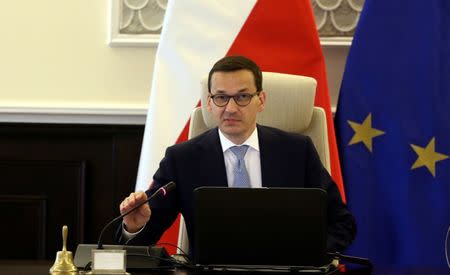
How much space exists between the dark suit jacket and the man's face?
0.10m

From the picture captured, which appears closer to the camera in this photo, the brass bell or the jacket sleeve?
the brass bell

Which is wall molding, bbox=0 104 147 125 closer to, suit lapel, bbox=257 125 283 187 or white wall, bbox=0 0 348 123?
white wall, bbox=0 0 348 123

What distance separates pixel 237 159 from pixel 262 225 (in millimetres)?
729

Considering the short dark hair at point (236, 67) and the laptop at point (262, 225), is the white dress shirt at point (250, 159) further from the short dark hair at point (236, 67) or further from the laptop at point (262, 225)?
the laptop at point (262, 225)

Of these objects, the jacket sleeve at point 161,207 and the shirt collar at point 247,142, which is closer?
the jacket sleeve at point 161,207

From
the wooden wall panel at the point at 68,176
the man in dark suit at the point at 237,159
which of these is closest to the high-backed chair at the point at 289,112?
the man in dark suit at the point at 237,159

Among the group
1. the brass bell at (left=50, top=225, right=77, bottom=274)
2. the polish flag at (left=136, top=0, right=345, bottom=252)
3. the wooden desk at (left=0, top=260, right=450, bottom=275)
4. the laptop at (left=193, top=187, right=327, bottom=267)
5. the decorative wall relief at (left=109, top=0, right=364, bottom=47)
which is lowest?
the wooden desk at (left=0, top=260, right=450, bottom=275)

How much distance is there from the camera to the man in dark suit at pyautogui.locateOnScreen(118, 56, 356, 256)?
8.16 ft

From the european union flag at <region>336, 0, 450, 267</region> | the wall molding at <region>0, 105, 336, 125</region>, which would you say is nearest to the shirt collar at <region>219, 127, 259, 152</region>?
the european union flag at <region>336, 0, 450, 267</region>

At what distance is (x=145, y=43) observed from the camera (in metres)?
3.62

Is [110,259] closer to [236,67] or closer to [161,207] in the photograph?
[161,207]

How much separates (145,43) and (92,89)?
331mm

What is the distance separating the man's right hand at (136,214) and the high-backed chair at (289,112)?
382 millimetres

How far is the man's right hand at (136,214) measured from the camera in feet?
6.73
